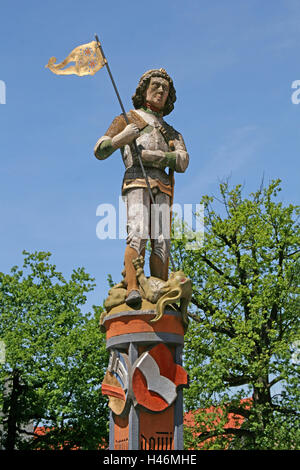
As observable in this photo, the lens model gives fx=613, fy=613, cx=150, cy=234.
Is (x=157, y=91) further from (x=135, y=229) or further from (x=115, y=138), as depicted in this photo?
(x=135, y=229)

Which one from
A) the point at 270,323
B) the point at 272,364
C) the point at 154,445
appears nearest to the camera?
the point at 154,445

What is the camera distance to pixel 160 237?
10.0 meters

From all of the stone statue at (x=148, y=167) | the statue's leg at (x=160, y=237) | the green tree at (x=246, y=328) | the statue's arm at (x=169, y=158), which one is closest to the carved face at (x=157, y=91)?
the stone statue at (x=148, y=167)

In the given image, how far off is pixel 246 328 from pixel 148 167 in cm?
953

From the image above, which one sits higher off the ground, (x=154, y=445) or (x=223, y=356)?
(x=223, y=356)

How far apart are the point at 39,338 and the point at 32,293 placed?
1964 millimetres

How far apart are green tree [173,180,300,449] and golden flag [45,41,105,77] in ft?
Answer: 34.2

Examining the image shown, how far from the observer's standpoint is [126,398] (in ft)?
29.3

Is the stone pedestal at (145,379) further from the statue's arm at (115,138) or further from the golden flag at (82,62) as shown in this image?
the golden flag at (82,62)

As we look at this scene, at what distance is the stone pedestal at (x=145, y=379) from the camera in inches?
347

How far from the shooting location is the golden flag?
1006 centimetres

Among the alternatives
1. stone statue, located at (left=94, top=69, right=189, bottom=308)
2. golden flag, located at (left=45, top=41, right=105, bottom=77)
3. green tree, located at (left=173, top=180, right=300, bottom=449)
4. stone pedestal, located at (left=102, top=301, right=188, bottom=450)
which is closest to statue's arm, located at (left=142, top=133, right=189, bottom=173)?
stone statue, located at (left=94, top=69, right=189, bottom=308)
